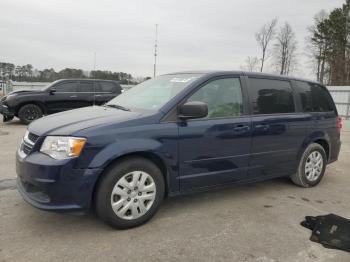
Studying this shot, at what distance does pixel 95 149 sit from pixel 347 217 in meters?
3.07

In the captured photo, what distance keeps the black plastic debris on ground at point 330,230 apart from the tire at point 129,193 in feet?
5.45

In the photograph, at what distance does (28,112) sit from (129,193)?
32.5 feet

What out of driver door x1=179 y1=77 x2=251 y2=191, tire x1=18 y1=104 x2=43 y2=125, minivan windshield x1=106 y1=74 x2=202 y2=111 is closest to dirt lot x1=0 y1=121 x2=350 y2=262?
driver door x1=179 y1=77 x2=251 y2=191

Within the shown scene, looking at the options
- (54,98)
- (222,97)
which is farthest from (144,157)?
(54,98)

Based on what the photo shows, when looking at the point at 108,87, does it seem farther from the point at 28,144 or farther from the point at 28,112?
the point at 28,144

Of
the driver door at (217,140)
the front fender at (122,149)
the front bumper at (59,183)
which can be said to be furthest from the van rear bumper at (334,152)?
the front bumper at (59,183)

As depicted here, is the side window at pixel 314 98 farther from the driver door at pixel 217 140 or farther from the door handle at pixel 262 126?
the driver door at pixel 217 140

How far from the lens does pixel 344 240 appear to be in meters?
3.48

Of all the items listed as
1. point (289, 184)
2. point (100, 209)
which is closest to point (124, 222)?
point (100, 209)

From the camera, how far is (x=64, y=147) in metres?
3.23

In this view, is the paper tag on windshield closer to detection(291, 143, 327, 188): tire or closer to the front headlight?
the front headlight

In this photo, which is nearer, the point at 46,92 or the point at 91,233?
the point at 91,233

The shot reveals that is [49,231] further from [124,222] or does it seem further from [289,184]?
[289,184]

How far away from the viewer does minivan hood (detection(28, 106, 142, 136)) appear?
3359 mm
